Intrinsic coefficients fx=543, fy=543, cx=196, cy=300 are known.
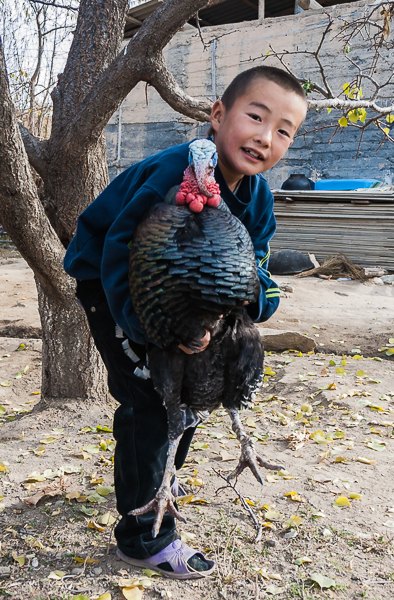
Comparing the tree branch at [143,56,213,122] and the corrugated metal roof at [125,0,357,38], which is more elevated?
the corrugated metal roof at [125,0,357,38]

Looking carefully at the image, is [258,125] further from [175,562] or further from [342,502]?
[342,502]

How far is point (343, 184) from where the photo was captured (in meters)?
11.4

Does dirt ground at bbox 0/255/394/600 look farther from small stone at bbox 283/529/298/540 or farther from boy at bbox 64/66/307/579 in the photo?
boy at bbox 64/66/307/579

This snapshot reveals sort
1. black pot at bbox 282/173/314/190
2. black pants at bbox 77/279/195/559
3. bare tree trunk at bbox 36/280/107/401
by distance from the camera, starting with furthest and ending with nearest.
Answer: black pot at bbox 282/173/314/190
bare tree trunk at bbox 36/280/107/401
black pants at bbox 77/279/195/559

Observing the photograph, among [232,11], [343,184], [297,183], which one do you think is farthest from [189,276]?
[232,11]

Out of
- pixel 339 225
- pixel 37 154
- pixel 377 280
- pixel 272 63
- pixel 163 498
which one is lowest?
pixel 377 280

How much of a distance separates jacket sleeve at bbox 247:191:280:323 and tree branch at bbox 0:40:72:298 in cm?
151

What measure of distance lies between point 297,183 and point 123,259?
10.3m

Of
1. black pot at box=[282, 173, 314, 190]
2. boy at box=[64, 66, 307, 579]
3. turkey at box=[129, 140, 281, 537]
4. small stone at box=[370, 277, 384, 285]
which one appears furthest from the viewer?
black pot at box=[282, 173, 314, 190]

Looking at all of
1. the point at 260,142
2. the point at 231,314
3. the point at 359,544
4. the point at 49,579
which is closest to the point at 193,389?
the point at 231,314

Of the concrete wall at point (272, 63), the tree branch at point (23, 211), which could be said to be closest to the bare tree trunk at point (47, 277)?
the tree branch at point (23, 211)

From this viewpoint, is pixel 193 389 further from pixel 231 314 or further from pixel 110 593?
pixel 110 593

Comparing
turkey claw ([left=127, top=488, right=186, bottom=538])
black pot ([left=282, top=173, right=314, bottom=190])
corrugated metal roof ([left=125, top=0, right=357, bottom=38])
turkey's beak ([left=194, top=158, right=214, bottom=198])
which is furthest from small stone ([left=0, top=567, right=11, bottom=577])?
corrugated metal roof ([left=125, top=0, right=357, bottom=38])

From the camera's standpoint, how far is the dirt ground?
6.90 ft
